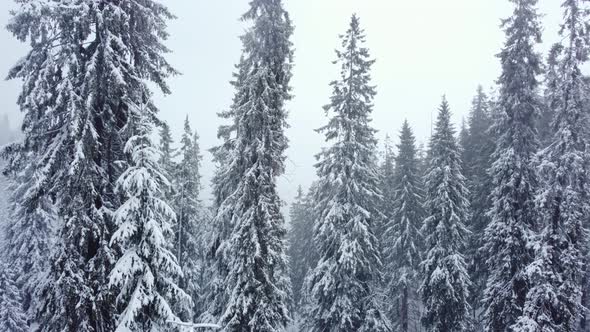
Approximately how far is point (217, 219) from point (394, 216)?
1935 centimetres

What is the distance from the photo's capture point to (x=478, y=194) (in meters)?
32.3

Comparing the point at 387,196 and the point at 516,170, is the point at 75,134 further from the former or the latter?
the point at 387,196

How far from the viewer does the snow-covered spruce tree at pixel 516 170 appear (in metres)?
20.5

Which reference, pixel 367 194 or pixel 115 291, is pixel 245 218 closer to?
pixel 115 291

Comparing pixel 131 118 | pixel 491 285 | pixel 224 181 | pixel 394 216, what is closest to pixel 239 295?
pixel 224 181

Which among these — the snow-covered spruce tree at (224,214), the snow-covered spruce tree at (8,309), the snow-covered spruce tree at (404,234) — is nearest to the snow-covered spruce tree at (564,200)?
the snow-covered spruce tree at (404,234)

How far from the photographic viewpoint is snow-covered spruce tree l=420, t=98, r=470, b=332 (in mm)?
24328

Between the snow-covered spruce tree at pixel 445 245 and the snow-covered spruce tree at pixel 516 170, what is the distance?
3.24 m

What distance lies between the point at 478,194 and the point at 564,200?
558 inches

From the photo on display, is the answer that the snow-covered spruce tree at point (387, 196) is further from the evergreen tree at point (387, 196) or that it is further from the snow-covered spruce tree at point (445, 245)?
the snow-covered spruce tree at point (445, 245)

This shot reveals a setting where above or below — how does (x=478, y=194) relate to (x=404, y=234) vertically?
above

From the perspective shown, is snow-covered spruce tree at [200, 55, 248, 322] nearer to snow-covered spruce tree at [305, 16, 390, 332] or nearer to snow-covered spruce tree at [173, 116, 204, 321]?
snow-covered spruce tree at [305, 16, 390, 332]

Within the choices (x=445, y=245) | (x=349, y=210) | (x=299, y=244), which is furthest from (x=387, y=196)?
(x=349, y=210)

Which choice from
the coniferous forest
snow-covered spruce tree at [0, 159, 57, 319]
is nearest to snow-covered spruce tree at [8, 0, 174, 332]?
the coniferous forest
